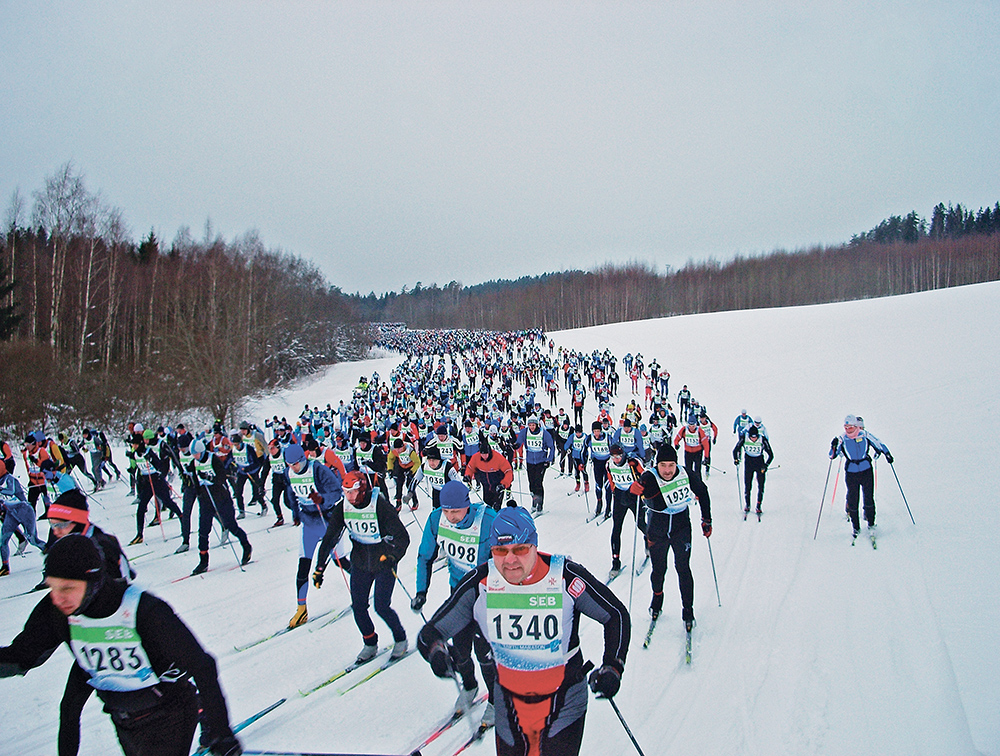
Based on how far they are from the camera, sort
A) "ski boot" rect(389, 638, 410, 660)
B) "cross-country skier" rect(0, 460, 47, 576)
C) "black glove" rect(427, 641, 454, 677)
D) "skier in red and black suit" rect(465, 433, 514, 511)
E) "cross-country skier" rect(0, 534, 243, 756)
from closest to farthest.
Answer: "cross-country skier" rect(0, 534, 243, 756)
"black glove" rect(427, 641, 454, 677)
"ski boot" rect(389, 638, 410, 660)
"cross-country skier" rect(0, 460, 47, 576)
"skier in red and black suit" rect(465, 433, 514, 511)

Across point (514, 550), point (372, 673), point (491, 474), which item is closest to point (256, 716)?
point (372, 673)

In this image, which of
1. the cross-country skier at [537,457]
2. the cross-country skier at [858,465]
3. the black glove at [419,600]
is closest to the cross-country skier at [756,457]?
the cross-country skier at [858,465]

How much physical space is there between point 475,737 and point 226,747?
2.11 meters

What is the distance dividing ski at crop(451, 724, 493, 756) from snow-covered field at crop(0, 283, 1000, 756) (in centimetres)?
12

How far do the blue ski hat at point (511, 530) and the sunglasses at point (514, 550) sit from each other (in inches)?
0.9

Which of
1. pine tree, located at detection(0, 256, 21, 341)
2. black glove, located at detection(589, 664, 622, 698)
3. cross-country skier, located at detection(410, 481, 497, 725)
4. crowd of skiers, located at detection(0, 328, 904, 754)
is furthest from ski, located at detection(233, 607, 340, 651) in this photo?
pine tree, located at detection(0, 256, 21, 341)

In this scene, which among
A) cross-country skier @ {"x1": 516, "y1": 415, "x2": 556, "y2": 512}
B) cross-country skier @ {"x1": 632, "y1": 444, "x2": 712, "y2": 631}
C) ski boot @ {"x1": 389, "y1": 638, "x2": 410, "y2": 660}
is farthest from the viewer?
cross-country skier @ {"x1": 516, "y1": 415, "x2": 556, "y2": 512}

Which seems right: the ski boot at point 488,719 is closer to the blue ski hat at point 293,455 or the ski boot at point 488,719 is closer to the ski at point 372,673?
the ski at point 372,673

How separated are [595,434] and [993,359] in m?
18.7

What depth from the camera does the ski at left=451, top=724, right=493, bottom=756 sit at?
391 cm

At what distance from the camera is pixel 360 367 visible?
52594mm

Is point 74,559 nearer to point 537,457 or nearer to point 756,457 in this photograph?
point 537,457

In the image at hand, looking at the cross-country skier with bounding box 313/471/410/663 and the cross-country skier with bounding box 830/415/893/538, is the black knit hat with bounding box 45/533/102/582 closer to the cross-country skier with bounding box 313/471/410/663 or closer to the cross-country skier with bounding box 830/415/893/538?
the cross-country skier with bounding box 313/471/410/663

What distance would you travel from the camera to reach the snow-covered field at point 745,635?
4.08 meters
